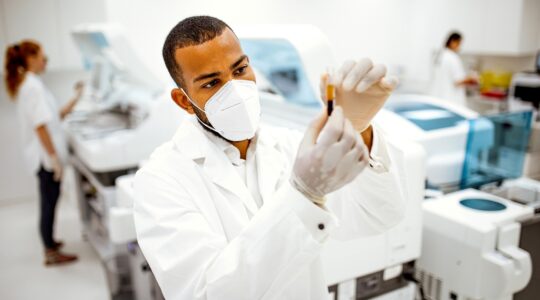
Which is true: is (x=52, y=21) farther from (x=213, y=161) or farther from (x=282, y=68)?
(x=213, y=161)

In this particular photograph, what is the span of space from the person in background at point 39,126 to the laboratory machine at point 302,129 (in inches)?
75.6

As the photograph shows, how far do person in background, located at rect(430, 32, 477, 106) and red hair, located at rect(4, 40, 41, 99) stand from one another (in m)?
3.77

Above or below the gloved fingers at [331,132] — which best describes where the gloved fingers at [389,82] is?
above

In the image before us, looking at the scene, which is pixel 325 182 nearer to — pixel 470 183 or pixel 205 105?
pixel 205 105

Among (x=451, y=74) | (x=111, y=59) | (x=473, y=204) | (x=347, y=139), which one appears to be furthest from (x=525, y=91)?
(x=347, y=139)

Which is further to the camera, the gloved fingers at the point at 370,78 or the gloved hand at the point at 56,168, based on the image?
the gloved hand at the point at 56,168

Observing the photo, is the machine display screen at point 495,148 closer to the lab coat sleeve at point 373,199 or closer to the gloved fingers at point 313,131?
the lab coat sleeve at point 373,199

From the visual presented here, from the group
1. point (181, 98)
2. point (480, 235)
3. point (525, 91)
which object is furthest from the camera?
point (525, 91)

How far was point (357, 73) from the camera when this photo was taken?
0.76 metres

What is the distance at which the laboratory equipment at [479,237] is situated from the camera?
4.95ft

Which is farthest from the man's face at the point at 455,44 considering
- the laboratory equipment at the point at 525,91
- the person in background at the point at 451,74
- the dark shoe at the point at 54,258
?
the dark shoe at the point at 54,258

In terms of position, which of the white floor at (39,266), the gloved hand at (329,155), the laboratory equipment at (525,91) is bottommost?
the white floor at (39,266)

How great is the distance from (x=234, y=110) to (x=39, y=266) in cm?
297

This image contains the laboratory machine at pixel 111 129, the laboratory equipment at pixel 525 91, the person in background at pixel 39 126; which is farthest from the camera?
the laboratory equipment at pixel 525 91
